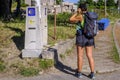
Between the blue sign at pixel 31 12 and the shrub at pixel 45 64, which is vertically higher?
the blue sign at pixel 31 12

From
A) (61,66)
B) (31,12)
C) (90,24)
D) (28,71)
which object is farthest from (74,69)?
(31,12)

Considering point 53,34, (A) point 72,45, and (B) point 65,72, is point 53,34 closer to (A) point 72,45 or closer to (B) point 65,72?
(A) point 72,45

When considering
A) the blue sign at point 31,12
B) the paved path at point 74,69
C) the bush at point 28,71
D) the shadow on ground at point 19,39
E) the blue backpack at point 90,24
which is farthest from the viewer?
the shadow on ground at point 19,39

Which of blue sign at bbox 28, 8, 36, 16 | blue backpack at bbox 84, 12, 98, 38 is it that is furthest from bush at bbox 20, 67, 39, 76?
blue backpack at bbox 84, 12, 98, 38

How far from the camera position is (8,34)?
1232 centimetres

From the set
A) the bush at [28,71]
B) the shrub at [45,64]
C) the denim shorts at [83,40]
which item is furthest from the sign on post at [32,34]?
→ the denim shorts at [83,40]

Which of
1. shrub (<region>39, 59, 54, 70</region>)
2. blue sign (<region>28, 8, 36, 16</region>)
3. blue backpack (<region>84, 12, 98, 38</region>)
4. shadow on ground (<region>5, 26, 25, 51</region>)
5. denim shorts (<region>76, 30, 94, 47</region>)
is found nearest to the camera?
blue backpack (<region>84, 12, 98, 38</region>)

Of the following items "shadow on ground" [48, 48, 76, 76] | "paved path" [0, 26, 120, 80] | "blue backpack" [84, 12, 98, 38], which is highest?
"blue backpack" [84, 12, 98, 38]

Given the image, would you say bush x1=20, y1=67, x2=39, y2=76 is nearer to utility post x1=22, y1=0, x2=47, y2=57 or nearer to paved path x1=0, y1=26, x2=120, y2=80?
paved path x1=0, y1=26, x2=120, y2=80

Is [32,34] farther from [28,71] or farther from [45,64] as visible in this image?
[28,71]

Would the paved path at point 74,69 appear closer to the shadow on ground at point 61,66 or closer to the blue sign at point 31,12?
the shadow on ground at point 61,66

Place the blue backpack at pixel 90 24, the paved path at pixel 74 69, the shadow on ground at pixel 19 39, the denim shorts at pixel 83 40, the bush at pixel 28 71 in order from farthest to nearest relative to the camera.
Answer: the shadow on ground at pixel 19 39 → the bush at pixel 28 71 → the paved path at pixel 74 69 → the denim shorts at pixel 83 40 → the blue backpack at pixel 90 24

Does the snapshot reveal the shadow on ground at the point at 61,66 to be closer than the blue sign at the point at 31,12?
Yes

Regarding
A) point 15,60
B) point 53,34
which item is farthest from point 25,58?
point 53,34
